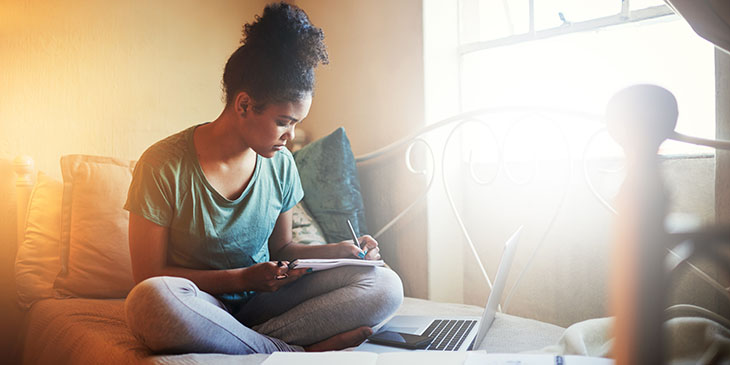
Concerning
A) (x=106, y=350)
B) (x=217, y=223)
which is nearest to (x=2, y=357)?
(x=106, y=350)

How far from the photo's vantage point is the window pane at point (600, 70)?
1.41 meters

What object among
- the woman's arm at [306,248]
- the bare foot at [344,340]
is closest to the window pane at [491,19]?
the woman's arm at [306,248]

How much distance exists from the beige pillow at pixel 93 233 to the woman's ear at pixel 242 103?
0.63 m

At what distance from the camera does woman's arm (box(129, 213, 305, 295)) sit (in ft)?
3.71

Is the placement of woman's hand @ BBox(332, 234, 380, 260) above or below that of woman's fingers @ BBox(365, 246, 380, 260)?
above

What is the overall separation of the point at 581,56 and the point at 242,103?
3.56 feet

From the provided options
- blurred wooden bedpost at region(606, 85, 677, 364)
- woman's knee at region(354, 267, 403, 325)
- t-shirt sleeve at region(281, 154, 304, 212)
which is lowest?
woman's knee at region(354, 267, 403, 325)

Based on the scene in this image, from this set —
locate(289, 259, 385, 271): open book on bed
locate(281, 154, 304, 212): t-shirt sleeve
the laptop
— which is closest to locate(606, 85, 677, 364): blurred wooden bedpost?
the laptop

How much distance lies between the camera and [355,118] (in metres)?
2.07

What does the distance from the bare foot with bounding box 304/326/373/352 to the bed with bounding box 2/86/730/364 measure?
0.72ft

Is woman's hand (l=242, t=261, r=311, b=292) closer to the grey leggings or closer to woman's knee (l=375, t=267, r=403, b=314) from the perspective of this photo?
the grey leggings

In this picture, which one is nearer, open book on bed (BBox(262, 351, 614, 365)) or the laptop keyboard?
open book on bed (BBox(262, 351, 614, 365))

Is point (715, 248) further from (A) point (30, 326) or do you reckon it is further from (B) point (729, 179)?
(A) point (30, 326)

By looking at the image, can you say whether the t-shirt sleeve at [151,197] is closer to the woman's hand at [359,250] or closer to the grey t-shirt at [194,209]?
the grey t-shirt at [194,209]
